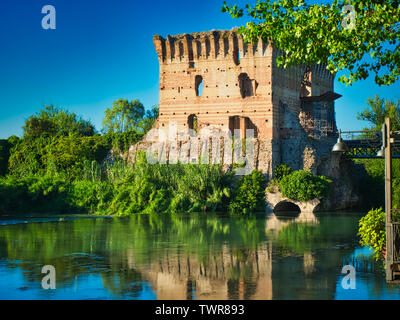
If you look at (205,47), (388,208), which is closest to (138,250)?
(388,208)

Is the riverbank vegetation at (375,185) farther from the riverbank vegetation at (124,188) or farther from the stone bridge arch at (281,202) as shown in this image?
the riverbank vegetation at (124,188)

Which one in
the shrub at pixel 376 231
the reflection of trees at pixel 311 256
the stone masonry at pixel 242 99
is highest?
the stone masonry at pixel 242 99

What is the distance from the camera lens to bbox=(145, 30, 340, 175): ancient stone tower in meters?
26.9

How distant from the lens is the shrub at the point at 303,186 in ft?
79.9

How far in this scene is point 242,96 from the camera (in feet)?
90.5

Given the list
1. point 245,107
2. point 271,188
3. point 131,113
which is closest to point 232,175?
point 271,188

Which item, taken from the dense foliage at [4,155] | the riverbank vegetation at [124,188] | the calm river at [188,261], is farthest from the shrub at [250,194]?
the dense foliage at [4,155]

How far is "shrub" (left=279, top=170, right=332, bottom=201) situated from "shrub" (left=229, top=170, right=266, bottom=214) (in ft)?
3.17

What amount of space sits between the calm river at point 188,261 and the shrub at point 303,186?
517 cm

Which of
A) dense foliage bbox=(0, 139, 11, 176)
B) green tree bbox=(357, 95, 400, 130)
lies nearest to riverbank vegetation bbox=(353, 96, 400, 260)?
green tree bbox=(357, 95, 400, 130)

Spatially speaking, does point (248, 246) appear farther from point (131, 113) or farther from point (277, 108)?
point (131, 113)

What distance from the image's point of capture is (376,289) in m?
8.45

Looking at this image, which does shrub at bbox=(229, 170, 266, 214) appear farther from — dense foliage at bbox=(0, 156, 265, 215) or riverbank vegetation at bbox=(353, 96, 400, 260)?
riverbank vegetation at bbox=(353, 96, 400, 260)
